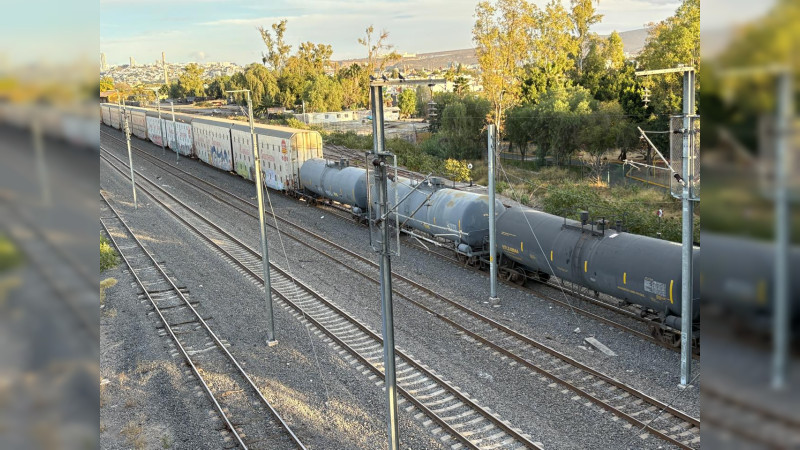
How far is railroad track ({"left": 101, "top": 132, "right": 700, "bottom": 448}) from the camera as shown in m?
12.1

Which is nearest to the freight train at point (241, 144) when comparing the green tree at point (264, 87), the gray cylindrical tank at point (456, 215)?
A: the gray cylindrical tank at point (456, 215)

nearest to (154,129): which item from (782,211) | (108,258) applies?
(108,258)

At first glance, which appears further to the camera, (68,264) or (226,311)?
(226,311)

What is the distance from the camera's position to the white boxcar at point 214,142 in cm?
4328

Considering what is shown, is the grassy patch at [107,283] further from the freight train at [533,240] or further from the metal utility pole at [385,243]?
the metal utility pole at [385,243]

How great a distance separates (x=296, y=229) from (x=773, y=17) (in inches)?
1143

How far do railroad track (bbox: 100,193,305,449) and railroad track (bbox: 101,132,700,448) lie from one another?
5804 millimetres

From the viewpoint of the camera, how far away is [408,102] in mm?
88750

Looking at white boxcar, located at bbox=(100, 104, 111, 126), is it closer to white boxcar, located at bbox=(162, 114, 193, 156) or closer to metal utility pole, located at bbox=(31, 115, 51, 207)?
white boxcar, located at bbox=(162, 114, 193, 156)

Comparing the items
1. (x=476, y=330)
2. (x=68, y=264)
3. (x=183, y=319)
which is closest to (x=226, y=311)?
(x=183, y=319)

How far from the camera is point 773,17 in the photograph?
1124 millimetres

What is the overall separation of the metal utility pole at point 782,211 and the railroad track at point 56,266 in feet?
5.22

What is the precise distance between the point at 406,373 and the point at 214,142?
1392 inches

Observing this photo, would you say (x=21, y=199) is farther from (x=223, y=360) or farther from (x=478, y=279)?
(x=478, y=279)
